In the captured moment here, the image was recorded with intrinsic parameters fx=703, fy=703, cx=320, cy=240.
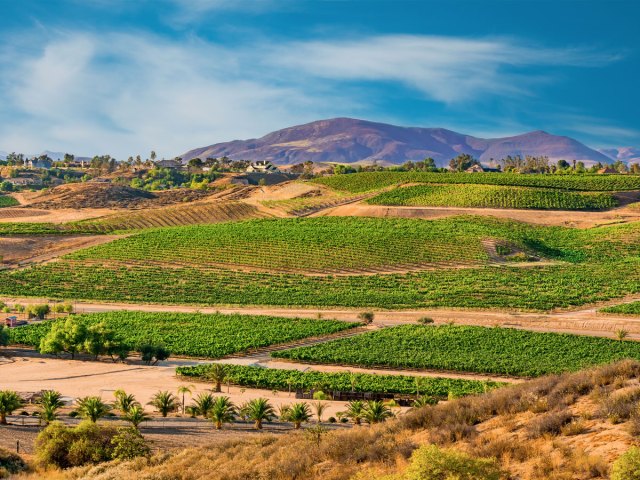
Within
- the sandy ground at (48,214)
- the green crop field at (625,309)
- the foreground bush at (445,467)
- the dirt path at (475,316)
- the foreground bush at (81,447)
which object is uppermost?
the sandy ground at (48,214)

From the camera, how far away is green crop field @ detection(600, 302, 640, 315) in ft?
206

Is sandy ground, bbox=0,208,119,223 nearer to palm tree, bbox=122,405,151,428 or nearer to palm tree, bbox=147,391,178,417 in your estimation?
palm tree, bbox=147,391,178,417

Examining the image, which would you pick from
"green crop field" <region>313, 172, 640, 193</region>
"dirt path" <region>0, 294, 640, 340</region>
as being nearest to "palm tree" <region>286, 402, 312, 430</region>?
"dirt path" <region>0, 294, 640, 340</region>

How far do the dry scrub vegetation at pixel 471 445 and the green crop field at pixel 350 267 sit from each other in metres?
45.0

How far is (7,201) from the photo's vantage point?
152 meters

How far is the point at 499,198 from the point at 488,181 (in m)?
15.8

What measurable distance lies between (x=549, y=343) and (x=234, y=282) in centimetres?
3780

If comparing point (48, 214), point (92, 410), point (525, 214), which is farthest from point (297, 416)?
point (48, 214)

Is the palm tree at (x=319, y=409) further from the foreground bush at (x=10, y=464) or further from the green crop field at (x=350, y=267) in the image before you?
the green crop field at (x=350, y=267)

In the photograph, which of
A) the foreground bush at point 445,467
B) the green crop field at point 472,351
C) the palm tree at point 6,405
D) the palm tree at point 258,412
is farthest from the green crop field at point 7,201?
the foreground bush at point 445,467

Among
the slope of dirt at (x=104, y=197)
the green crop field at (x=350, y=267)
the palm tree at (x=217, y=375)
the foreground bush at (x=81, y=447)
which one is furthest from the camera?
the slope of dirt at (x=104, y=197)

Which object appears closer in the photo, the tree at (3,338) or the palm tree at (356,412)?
the palm tree at (356,412)

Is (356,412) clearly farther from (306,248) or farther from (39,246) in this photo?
(39,246)

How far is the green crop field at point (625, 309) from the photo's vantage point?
62.8 metres
